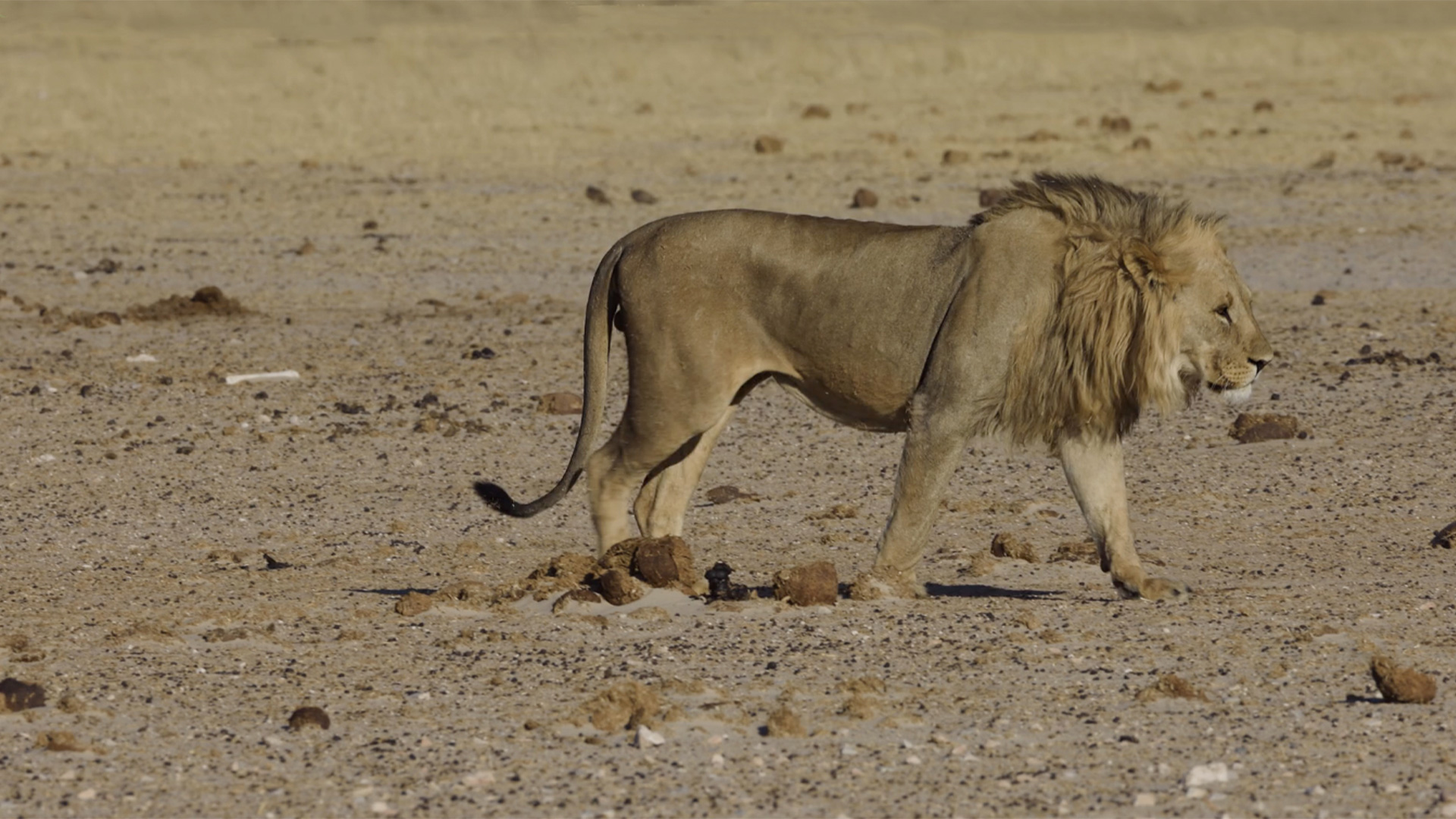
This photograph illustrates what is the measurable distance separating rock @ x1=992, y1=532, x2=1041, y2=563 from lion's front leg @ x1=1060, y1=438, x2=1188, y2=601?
2.87ft

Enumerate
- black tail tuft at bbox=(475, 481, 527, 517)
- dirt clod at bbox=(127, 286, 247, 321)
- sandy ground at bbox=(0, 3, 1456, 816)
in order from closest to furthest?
sandy ground at bbox=(0, 3, 1456, 816)
black tail tuft at bbox=(475, 481, 527, 517)
dirt clod at bbox=(127, 286, 247, 321)

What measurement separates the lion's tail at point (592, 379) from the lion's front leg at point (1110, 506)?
5.39 ft

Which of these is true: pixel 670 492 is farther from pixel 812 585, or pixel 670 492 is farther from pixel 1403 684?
pixel 1403 684

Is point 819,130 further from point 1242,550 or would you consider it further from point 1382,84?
point 1242,550

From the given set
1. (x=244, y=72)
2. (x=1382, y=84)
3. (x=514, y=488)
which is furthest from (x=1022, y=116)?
(x=514, y=488)

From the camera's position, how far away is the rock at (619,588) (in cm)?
737

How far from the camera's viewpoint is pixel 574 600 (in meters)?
7.38

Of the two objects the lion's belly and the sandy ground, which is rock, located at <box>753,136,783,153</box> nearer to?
the sandy ground

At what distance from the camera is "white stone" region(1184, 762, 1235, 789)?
545 cm

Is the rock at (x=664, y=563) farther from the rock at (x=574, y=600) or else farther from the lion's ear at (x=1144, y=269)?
the lion's ear at (x=1144, y=269)

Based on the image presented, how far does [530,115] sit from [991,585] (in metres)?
25.0

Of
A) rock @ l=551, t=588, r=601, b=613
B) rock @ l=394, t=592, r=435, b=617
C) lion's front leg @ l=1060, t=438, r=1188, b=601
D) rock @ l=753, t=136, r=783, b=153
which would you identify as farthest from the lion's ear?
rock @ l=753, t=136, r=783, b=153

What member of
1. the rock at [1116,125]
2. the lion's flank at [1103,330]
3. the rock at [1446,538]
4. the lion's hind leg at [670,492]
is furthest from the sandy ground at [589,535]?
the rock at [1116,125]

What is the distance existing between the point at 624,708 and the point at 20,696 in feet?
5.43
